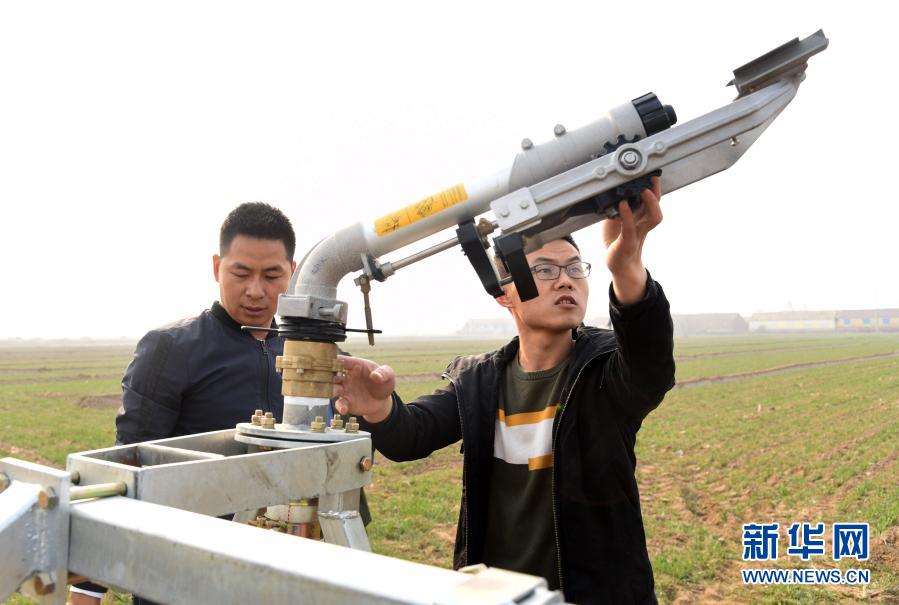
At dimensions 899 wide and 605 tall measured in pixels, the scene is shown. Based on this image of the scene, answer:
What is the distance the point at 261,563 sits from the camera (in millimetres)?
820

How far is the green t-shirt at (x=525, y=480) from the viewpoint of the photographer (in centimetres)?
279

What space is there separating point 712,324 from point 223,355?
16805 centimetres

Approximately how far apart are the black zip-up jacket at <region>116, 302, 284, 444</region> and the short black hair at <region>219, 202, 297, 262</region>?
0.39 meters

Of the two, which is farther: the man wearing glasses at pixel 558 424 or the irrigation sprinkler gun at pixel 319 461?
the man wearing glasses at pixel 558 424

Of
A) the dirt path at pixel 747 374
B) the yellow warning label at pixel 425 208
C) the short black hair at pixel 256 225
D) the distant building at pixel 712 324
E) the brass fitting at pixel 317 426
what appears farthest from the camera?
the distant building at pixel 712 324

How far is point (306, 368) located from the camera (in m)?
1.83

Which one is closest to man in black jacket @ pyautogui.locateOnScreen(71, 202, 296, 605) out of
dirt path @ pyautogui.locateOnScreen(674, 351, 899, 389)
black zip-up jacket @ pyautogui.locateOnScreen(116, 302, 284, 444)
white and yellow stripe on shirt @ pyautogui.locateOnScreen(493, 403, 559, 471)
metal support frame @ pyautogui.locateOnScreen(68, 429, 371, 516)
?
black zip-up jacket @ pyautogui.locateOnScreen(116, 302, 284, 444)

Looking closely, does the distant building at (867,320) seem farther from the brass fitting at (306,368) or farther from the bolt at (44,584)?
the bolt at (44,584)

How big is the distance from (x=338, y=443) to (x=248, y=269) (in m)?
1.83

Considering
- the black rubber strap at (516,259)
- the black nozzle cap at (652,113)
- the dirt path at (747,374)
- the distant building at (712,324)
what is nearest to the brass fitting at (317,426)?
the black rubber strap at (516,259)

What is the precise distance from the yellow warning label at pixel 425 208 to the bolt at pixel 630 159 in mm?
466

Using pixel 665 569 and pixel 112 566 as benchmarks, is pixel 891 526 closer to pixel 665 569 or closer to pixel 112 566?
pixel 665 569

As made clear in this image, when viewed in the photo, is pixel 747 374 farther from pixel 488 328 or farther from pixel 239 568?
pixel 488 328

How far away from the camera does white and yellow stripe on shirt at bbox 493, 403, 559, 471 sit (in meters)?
2.89
